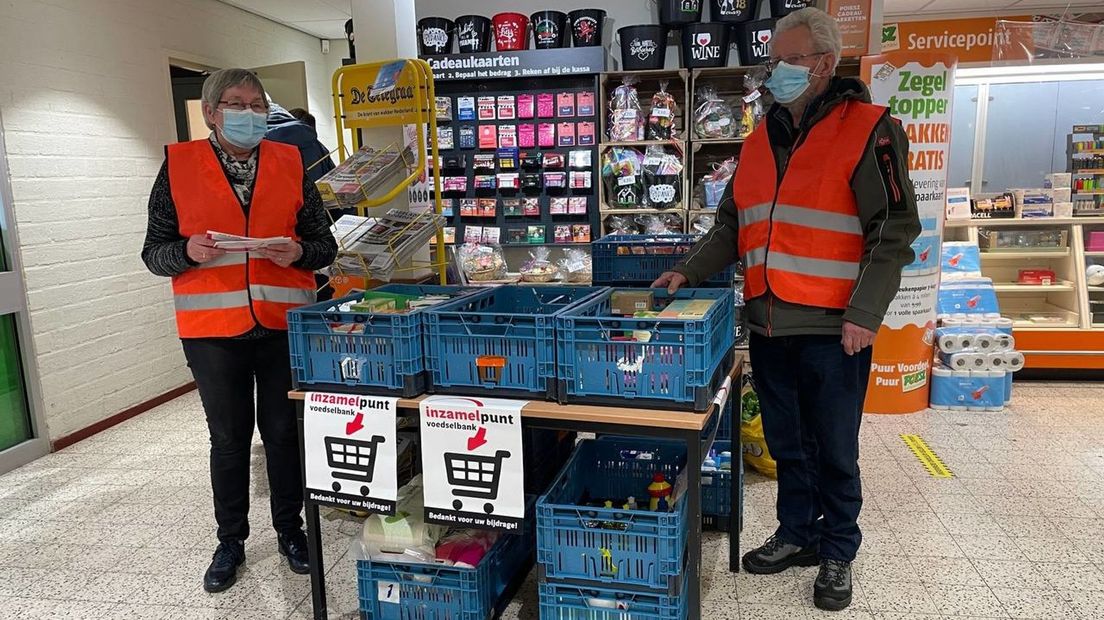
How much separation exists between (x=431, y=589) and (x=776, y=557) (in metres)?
1.35

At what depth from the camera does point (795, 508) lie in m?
2.86

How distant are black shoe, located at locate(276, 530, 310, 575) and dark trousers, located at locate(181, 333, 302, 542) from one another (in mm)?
43

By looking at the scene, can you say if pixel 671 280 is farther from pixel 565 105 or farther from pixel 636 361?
pixel 565 105

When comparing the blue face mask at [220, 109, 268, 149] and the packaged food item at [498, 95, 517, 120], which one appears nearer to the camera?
the blue face mask at [220, 109, 268, 149]

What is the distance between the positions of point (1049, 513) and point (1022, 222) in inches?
111

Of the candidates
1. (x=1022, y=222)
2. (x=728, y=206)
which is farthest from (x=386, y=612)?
(x=1022, y=222)

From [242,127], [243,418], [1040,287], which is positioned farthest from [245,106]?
[1040,287]

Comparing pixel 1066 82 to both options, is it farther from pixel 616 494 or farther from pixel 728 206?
pixel 616 494

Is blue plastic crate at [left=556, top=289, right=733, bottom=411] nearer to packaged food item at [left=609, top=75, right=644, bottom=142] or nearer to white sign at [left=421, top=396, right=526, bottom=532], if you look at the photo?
white sign at [left=421, top=396, right=526, bottom=532]

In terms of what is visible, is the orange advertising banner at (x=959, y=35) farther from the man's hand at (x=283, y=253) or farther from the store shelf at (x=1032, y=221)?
the man's hand at (x=283, y=253)

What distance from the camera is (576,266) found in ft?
17.7

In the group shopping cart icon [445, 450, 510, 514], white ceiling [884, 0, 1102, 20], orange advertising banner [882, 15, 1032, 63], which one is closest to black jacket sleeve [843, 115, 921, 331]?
→ shopping cart icon [445, 450, 510, 514]

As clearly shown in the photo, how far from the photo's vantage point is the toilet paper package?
4.74 metres

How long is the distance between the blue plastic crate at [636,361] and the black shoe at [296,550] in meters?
1.55
